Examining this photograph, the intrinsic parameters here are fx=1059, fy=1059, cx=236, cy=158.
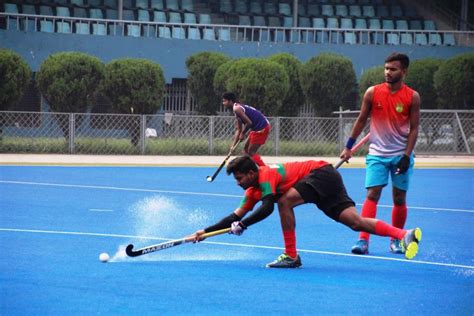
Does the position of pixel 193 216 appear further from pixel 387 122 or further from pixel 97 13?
pixel 97 13

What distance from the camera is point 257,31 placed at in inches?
1417

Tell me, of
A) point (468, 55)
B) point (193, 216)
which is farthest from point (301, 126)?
point (193, 216)

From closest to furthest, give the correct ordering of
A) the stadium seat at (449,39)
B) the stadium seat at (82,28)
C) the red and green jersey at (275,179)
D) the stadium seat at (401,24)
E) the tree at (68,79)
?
1. the red and green jersey at (275,179)
2. the tree at (68,79)
3. the stadium seat at (82,28)
4. the stadium seat at (449,39)
5. the stadium seat at (401,24)

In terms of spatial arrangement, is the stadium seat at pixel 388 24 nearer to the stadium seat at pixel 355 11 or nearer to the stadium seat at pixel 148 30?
the stadium seat at pixel 355 11

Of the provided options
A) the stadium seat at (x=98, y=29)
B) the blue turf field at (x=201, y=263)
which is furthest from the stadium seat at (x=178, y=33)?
the blue turf field at (x=201, y=263)

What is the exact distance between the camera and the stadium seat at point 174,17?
36.2 m

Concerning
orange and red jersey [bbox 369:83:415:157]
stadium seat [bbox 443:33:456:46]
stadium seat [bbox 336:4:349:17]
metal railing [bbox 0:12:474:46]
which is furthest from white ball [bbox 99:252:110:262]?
stadium seat [bbox 336:4:349:17]

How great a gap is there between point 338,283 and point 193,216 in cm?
502

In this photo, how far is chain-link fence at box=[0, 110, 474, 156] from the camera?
85.0 feet

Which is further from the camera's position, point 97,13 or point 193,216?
point 97,13

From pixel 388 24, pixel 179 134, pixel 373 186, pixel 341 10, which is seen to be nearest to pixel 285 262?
pixel 373 186

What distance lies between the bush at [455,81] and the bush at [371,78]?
1661mm

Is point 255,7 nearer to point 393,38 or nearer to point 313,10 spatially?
point 313,10

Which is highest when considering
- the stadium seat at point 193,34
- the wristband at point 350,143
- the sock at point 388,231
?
the stadium seat at point 193,34
